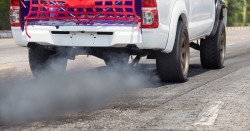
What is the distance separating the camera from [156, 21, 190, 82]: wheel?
8836 millimetres

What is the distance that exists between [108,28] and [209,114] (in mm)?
2294

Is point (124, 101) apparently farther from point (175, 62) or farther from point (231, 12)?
point (231, 12)

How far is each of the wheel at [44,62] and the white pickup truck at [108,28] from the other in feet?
1.35

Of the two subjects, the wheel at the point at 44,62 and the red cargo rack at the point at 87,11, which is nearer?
the red cargo rack at the point at 87,11

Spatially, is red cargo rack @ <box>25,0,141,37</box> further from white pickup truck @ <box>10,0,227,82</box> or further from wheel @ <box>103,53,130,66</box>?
wheel @ <box>103,53,130,66</box>

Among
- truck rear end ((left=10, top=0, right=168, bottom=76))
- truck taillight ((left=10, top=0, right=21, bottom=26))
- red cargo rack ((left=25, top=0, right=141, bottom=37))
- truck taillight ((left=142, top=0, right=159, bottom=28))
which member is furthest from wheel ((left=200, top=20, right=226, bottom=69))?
truck taillight ((left=10, top=0, right=21, bottom=26))

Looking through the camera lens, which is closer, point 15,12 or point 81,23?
point 81,23

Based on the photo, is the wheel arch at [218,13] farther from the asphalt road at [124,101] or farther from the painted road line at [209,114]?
the painted road line at [209,114]

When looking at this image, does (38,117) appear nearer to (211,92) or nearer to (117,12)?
(117,12)

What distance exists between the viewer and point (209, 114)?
6273 mm

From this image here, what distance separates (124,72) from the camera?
1032 cm

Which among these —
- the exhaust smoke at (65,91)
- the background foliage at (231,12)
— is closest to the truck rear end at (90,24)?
the exhaust smoke at (65,91)

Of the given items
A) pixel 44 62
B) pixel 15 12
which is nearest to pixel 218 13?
pixel 44 62

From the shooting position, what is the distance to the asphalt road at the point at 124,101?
229 inches
